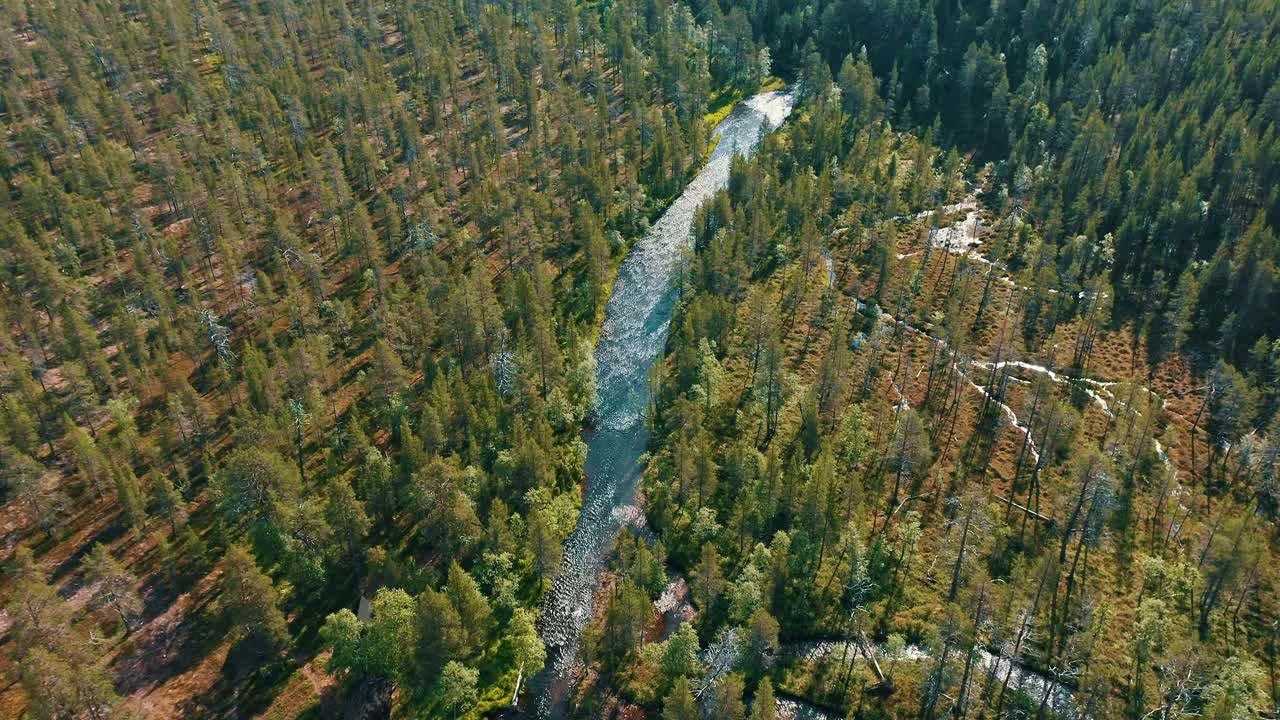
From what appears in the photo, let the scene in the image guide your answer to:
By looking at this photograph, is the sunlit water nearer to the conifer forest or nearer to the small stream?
the conifer forest

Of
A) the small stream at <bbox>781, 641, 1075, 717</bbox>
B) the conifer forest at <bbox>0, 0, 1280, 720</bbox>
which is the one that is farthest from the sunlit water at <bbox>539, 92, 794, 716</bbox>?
the small stream at <bbox>781, 641, 1075, 717</bbox>

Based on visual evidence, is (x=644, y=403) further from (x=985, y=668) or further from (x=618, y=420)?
(x=985, y=668)

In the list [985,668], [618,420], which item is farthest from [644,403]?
[985,668]

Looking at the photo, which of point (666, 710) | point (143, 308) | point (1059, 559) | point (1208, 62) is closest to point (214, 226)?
point (143, 308)

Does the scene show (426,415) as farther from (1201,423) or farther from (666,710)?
(1201,423)

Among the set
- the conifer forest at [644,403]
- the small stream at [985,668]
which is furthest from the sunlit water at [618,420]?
the small stream at [985,668]

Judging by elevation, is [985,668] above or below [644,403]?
below
